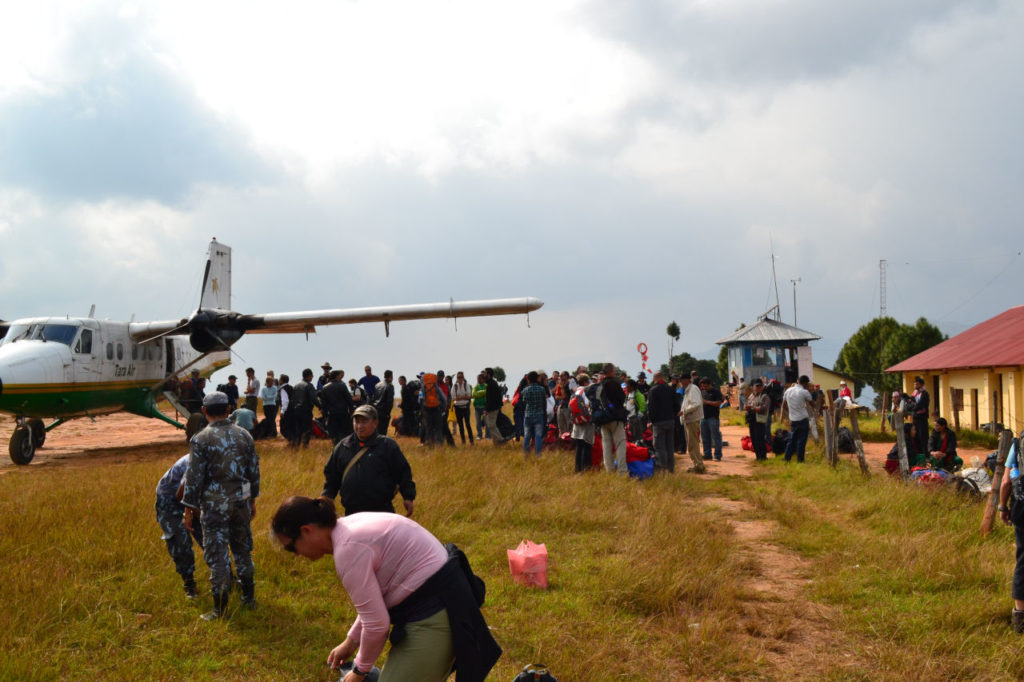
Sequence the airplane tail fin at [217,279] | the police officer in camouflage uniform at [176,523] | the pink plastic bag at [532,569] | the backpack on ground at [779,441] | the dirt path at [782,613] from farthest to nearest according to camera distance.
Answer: the airplane tail fin at [217,279] → the backpack on ground at [779,441] → the pink plastic bag at [532,569] → the police officer in camouflage uniform at [176,523] → the dirt path at [782,613]

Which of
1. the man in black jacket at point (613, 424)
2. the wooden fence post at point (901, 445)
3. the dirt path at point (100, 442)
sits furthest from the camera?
the dirt path at point (100, 442)

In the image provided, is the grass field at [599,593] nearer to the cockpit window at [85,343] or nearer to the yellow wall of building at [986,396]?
the cockpit window at [85,343]

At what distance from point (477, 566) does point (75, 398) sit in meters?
13.6

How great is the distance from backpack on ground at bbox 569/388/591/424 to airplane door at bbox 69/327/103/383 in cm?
1186

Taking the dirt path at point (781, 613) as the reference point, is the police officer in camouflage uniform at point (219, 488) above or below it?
above

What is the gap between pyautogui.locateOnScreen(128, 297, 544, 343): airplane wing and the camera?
61.9 ft

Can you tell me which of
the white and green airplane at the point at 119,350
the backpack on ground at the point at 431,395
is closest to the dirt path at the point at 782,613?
the backpack on ground at the point at 431,395

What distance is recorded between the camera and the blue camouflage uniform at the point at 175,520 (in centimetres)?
584

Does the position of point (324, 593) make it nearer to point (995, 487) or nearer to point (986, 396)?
point (995, 487)

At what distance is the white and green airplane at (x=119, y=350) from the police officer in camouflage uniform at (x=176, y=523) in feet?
36.9

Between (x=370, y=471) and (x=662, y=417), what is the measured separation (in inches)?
310

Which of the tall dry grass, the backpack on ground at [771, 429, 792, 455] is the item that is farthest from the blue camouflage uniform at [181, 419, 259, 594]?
the backpack on ground at [771, 429, 792, 455]

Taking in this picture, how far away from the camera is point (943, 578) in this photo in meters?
6.52

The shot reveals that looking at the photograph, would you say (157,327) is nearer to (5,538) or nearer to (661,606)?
(5,538)
